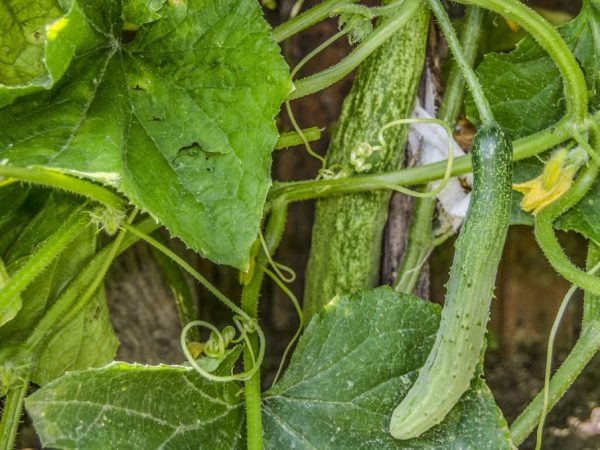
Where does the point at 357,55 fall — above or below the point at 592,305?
above

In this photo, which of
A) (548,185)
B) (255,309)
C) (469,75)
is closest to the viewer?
(469,75)

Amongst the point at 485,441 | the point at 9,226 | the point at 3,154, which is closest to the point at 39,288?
the point at 9,226

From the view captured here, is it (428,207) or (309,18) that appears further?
(428,207)

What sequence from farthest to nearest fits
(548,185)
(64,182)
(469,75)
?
(548,185), (469,75), (64,182)

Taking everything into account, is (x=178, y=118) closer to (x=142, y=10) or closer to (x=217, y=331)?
(x=142, y=10)

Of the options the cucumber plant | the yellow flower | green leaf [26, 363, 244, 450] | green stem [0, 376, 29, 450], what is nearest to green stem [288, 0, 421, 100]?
the cucumber plant

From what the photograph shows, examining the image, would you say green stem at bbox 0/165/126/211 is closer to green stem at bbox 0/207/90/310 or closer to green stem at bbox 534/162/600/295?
green stem at bbox 0/207/90/310

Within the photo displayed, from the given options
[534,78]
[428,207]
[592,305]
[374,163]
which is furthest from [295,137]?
[592,305]
